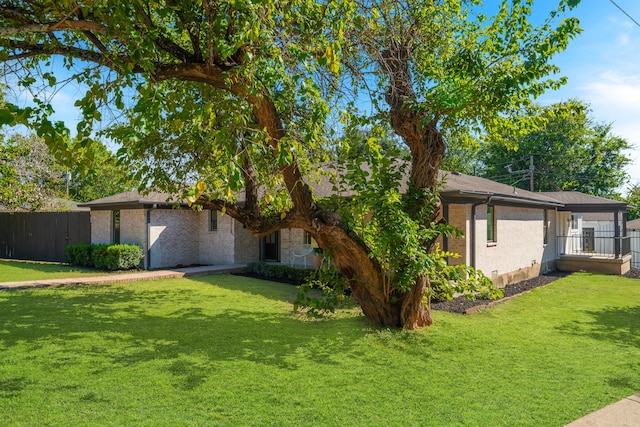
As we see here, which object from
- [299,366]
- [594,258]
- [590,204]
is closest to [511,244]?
[594,258]

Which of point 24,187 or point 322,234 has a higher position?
point 24,187

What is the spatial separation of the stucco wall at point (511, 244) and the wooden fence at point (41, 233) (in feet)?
53.3

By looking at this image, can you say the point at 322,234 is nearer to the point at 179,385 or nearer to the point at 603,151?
the point at 179,385

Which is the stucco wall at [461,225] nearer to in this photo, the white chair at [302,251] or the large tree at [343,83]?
the large tree at [343,83]

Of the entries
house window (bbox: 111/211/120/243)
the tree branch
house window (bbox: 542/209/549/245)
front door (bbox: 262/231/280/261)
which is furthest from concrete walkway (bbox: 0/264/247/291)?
house window (bbox: 542/209/549/245)

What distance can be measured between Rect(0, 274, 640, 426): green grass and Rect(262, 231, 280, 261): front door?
8.02 m

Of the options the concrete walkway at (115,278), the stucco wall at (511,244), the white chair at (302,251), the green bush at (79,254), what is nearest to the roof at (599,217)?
the stucco wall at (511,244)

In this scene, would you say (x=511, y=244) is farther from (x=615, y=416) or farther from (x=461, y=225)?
(x=615, y=416)

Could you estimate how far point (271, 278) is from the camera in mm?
14336

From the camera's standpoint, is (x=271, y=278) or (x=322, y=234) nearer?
(x=322, y=234)

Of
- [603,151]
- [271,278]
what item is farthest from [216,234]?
[603,151]

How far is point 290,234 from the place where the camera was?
1564 cm

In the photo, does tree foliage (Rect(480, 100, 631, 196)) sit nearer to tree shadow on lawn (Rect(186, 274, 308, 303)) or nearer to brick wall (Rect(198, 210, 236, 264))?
brick wall (Rect(198, 210, 236, 264))

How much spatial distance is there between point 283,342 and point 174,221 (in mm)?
11839
